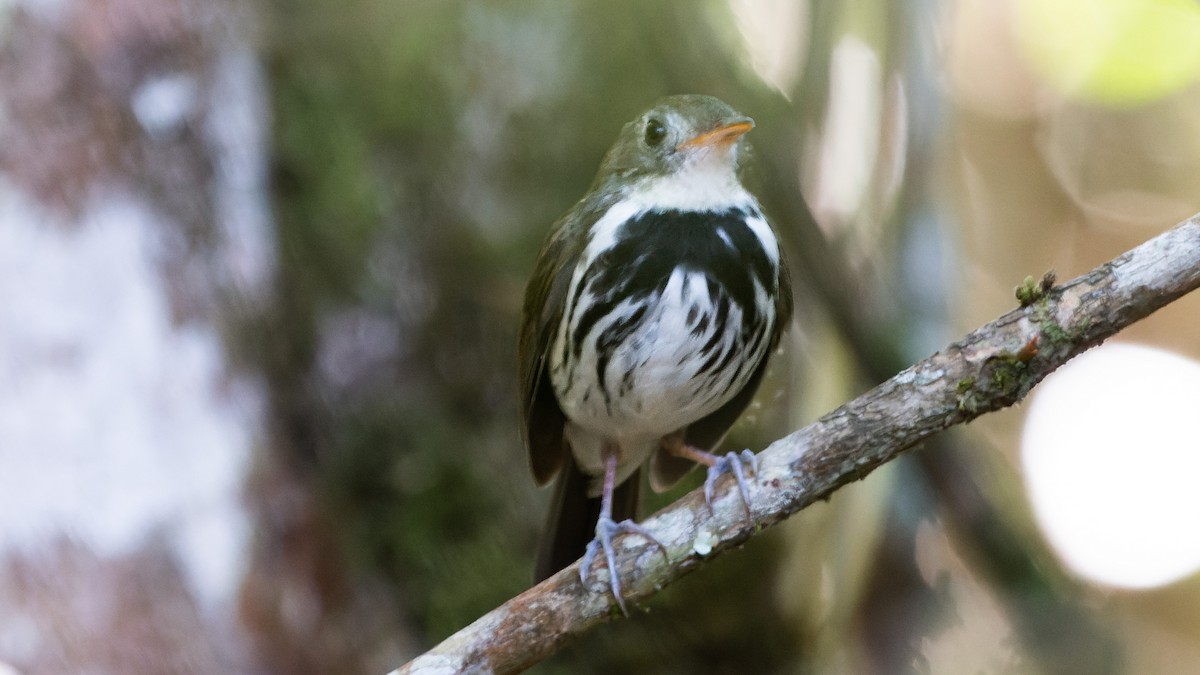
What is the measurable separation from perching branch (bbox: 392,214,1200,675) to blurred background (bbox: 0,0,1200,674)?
926 mm

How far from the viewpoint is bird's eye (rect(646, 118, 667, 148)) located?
2.14 metres

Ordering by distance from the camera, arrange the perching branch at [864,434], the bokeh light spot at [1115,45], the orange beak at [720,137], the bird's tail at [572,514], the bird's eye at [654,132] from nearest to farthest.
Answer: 1. the perching branch at [864,434]
2. the orange beak at [720,137]
3. the bird's eye at [654,132]
4. the bird's tail at [572,514]
5. the bokeh light spot at [1115,45]

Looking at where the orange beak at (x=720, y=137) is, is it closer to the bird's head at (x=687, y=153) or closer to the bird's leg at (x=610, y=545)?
the bird's head at (x=687, y=153)

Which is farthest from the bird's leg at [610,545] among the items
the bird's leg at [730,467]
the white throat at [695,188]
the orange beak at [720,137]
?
the orange beak at [720,137]

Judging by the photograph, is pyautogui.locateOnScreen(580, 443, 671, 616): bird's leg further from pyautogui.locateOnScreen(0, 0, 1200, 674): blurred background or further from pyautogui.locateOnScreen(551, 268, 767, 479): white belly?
pyautogui.locateOnScreen(0, 0, 1200, 674): blurred background

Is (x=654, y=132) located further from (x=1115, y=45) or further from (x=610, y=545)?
(x=1115, y=45)

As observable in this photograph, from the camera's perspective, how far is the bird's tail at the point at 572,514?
256cm

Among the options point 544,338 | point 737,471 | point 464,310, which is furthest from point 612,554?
point 464,310

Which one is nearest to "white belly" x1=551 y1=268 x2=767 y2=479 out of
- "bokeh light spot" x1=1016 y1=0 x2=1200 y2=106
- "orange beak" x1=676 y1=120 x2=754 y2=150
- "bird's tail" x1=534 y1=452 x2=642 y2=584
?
"orange beak" x1=676 y1=120 x2=754 y2=150

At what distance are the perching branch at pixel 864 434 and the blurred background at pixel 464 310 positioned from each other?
93 centimetres

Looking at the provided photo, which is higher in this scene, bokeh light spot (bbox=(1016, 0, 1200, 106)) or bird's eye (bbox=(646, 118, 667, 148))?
bokeh light spot (bbox=(1016, 0, 1200, 106))

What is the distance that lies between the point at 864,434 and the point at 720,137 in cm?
71

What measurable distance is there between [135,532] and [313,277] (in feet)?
3.46

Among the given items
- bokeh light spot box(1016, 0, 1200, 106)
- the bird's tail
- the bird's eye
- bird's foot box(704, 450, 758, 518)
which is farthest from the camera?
bokeh light spot box(1016, 0, 1200, 106)
